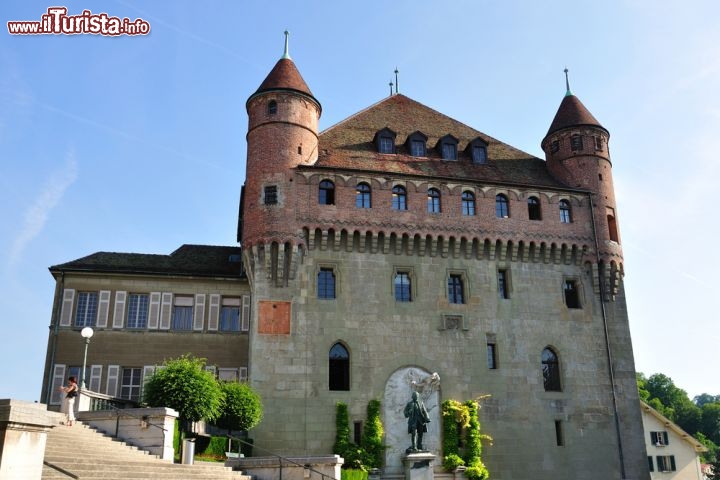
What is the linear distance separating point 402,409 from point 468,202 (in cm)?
1138

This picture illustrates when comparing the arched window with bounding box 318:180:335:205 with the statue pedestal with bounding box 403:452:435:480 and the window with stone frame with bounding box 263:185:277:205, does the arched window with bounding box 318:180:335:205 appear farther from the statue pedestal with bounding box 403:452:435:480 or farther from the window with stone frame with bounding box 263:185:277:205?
the statue pedestal with bounding box 403:452:435:480

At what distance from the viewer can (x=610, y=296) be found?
3584cm

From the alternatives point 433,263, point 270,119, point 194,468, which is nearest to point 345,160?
point 270,119

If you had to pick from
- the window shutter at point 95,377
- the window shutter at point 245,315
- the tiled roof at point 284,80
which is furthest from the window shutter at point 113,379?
the tiled roof at point 284,80

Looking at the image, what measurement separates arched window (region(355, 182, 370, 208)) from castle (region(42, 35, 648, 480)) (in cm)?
6

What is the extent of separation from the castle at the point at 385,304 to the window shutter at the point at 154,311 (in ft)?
0.32

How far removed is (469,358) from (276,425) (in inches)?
385

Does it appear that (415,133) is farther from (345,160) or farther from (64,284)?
(64,284)

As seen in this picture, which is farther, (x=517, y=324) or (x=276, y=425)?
(x=517, y=324)

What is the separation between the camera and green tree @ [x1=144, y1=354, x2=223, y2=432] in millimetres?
23547

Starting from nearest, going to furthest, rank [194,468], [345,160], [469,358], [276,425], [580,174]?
[194,468]
[276,425]
[469,358]
[345,160]
[580,174]

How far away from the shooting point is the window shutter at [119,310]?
32794 mm

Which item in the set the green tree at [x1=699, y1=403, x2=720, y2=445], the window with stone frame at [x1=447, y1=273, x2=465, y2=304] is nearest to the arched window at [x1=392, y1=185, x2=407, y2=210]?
the window with stone frame at [x1=447, y1=273, x2=465, y2=304]

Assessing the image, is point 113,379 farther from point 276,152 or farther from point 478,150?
point 478,150
